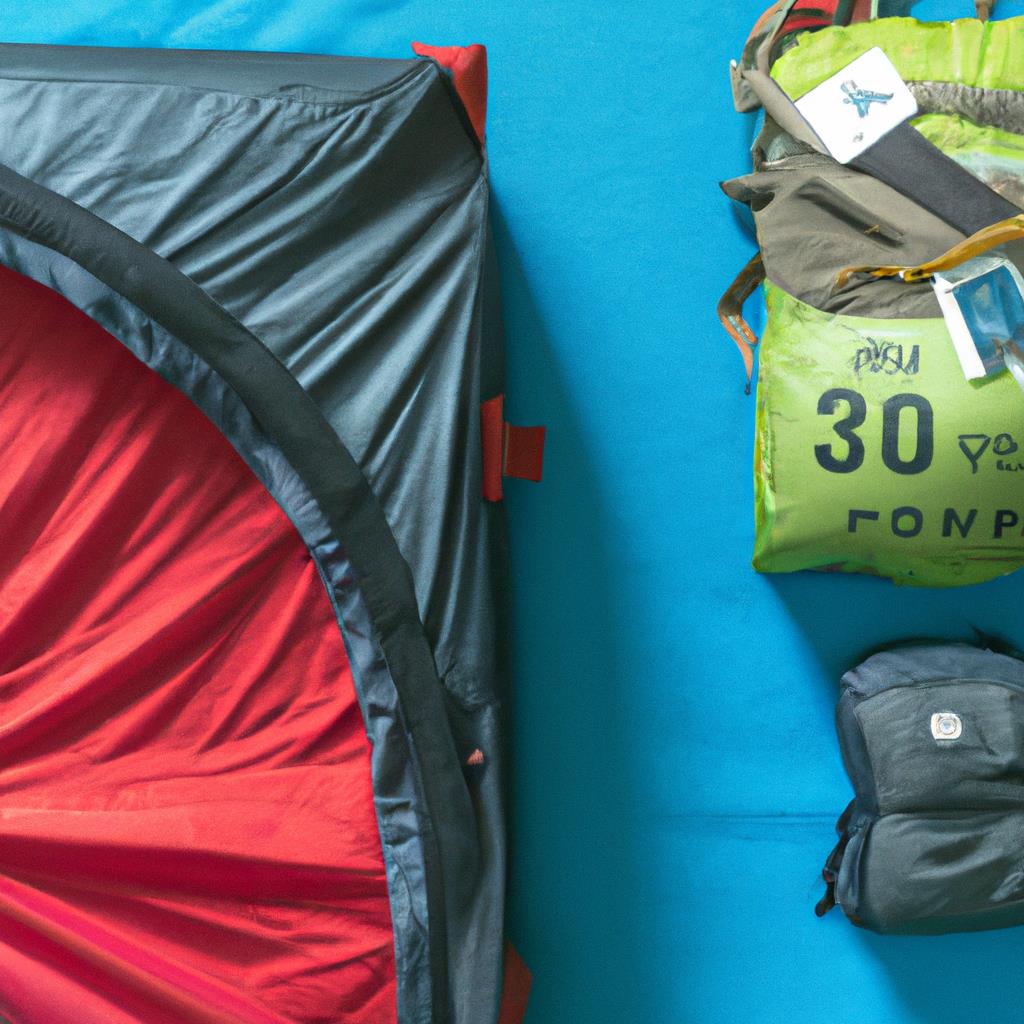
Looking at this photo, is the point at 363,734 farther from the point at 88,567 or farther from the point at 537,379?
the point at 537,379

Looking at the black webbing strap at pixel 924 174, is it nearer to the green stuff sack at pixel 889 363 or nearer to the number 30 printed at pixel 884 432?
the green stuff sack at pixel 889 363

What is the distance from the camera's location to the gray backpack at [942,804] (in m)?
0.98

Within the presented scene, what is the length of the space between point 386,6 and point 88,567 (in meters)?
0.79

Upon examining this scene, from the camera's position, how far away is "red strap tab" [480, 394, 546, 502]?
99cm

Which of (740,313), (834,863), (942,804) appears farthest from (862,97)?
(834,863)

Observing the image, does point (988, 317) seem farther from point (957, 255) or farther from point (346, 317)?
point (346, 317)

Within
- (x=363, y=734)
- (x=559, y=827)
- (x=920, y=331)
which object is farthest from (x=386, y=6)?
(x=559, y=827)

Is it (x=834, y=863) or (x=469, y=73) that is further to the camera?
(x=834, y=863)

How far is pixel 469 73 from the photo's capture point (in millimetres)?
954

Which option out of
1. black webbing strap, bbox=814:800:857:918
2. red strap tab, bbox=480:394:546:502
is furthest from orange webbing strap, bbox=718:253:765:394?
black webbing strap, bbox=814:800:857:918

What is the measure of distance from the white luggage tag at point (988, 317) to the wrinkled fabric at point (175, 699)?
26.6 inches

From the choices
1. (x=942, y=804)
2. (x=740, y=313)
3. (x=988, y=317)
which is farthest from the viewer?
(x=740, y=313)

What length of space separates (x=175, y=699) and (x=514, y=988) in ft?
1.71

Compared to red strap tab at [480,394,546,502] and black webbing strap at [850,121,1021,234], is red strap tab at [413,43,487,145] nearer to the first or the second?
red strap tab at [480,394,546,502]
